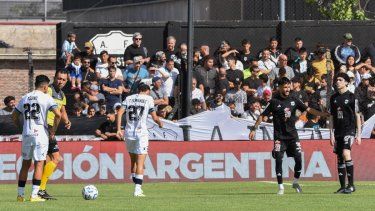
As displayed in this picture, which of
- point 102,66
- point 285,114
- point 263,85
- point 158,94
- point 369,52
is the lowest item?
point 285,114

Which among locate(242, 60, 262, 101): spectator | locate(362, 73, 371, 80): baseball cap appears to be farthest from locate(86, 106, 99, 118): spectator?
locate(362, 73, 371, 80): baseball cap

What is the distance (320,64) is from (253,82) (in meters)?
1.82

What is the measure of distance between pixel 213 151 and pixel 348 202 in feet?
27.4

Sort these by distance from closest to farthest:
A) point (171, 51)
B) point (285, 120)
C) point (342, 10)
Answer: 1. point (285, 120)
2. point (171, 51)
3. point (342, 10)

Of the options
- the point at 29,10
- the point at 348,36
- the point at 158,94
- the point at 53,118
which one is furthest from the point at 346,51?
the point at 29,10

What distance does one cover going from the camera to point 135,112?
68.1 feet

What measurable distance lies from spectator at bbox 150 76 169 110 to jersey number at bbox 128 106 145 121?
6.12 m

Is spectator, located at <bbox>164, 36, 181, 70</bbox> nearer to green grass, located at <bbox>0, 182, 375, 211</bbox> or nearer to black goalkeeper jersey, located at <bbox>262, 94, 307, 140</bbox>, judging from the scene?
green grass, located at <bbox>0, 182, 375, 211</bbox>

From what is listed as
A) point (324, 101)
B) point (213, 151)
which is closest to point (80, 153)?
point (213, 151)

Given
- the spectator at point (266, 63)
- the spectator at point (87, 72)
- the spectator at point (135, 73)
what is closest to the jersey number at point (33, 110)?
the spectator at point (135, 73)

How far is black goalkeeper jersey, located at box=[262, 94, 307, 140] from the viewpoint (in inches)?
824

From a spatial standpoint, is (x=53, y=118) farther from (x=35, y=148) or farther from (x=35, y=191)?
(x=35, y=191)

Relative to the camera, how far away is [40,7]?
80.8 meters

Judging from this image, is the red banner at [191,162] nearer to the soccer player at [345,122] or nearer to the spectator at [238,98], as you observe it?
the spectator at [238,98]
